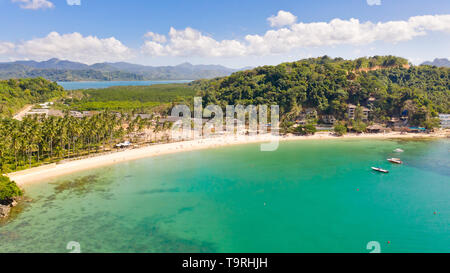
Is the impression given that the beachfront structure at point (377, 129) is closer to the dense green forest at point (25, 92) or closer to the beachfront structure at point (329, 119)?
the beachfront structure at point (329, 119)

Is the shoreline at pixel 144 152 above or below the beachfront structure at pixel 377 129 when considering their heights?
below

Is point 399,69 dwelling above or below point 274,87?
above

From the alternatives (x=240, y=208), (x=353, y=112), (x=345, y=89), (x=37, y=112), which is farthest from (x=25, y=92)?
(x=353, y=112)

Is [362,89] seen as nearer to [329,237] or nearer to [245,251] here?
[329,237]

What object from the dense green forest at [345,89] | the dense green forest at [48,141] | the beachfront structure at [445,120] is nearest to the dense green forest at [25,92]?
the dense green forest at [48,141]

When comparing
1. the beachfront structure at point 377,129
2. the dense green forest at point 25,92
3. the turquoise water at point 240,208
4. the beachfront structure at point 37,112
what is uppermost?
the dense green forest at point 25,92

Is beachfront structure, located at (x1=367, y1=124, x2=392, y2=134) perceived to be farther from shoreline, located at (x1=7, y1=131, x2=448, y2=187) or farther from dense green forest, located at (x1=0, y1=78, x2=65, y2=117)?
dense green forest, located at (x1=0, y1=78, x2=65, y2=117)

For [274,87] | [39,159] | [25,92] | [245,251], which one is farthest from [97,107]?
[245,251]

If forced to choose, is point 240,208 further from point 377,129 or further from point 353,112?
point 353,112
